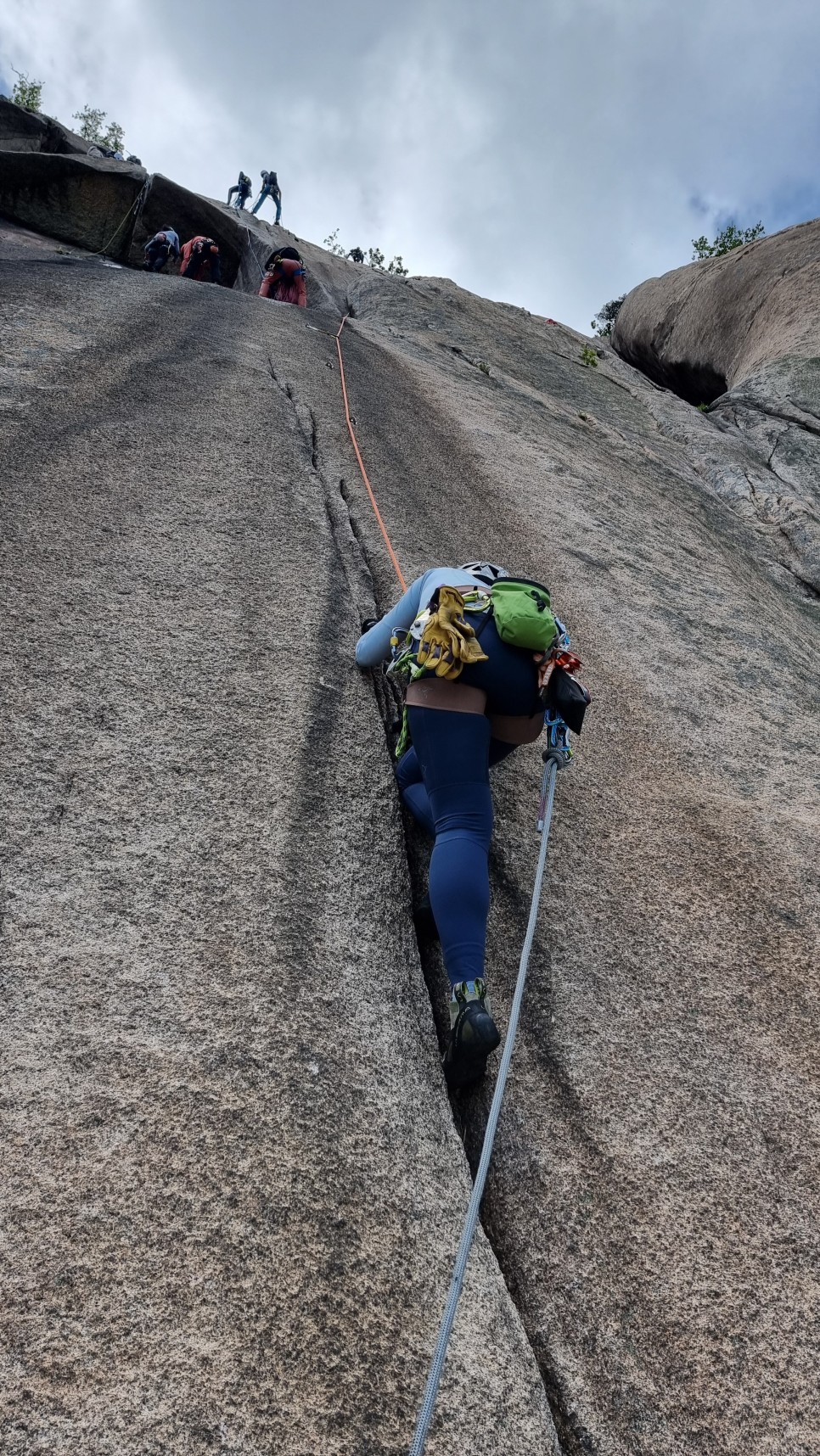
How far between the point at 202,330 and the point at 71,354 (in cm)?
188

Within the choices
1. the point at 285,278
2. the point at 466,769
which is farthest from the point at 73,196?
the point at 466,769

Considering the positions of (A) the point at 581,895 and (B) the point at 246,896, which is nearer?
(B) the point at 246,896

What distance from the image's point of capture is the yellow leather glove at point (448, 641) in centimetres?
309

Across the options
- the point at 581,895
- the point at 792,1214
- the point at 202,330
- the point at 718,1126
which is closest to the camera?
the point at 792,1214

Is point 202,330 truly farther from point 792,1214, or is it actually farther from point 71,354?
point 792,1214

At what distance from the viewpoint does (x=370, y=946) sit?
3.10 m

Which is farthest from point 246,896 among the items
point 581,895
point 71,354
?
point 71,354

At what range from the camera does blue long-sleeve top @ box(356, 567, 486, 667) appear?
3582mm

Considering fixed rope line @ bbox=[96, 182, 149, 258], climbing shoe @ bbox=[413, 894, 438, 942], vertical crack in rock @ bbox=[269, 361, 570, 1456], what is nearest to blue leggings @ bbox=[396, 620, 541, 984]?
climbing shoe @ bbox=[413, 894, 438, 942]

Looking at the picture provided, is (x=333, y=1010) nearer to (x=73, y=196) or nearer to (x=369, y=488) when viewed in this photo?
(x=369, y=488)

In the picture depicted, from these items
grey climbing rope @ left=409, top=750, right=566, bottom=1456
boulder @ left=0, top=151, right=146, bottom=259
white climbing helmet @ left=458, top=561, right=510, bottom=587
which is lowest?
grey climbing rope @ left=409, top=750, right=566, bottom=1456

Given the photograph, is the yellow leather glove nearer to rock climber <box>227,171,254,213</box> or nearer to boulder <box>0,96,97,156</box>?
boulder <box>0,96,97,156</box>

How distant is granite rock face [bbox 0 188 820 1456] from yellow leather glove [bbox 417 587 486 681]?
848mm

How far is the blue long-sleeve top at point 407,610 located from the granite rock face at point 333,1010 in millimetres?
192
